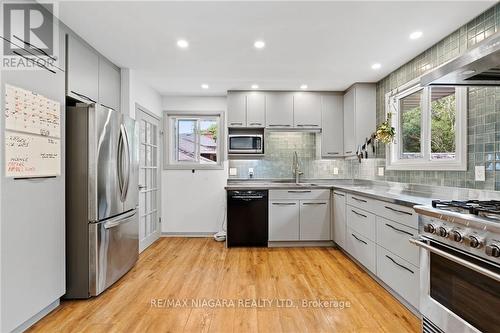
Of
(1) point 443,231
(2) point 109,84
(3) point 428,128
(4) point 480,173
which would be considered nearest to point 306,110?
(3) point 428,128

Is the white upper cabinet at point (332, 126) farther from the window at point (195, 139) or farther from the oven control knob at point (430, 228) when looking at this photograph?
the oven control knob at point (430, 228)

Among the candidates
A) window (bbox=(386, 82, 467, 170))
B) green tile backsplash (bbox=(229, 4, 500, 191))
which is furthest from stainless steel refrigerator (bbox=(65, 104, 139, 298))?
window (bbox=(386, 82, 467, 170))

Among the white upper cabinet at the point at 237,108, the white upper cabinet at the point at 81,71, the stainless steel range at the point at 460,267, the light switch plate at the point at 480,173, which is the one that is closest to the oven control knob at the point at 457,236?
the stainless steel range at the point at 460,267

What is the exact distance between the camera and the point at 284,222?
3.92 m

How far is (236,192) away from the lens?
3.93m

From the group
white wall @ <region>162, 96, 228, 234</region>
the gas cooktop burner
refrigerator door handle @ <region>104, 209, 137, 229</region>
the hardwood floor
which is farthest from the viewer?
white wall @ <region>162, 96, 228, 234</region>

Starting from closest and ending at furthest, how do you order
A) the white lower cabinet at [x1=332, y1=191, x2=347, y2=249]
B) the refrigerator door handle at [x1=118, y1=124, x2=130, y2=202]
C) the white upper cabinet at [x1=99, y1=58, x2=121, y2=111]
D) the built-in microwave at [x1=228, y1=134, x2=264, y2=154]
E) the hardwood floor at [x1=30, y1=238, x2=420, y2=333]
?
the hardwood floor at [x1=30, y1=238, x2=420, y2=333]
the refrigerator door handle at [x1=118, y1=124, x2=130, y2=202]
the white upper cabinet at [x1=99, y1=58, x2=121, y2=111]
the white lower cabinet at [x1=332, y1=191, x2=347, y2=249]
the built-in microwave at [x1=228, y1=134, x2=264, y2=154]

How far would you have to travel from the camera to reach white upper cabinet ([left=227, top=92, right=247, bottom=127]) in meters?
4.20

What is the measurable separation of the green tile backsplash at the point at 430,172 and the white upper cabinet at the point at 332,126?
22cm

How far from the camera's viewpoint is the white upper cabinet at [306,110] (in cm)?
426

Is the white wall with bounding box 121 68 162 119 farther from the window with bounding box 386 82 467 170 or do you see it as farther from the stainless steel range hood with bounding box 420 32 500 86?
the window with bounding box 386 82 467 170

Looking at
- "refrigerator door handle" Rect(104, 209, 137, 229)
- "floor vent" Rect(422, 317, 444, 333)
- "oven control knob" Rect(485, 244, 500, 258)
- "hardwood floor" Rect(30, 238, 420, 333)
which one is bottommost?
"hardwood floor" Rect(30, 238, 420, 333)

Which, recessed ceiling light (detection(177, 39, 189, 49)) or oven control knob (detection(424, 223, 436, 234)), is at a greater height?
recessed ceiling light (detection(177, 39, 189, 49))

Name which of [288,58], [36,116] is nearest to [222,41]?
[288,58]
